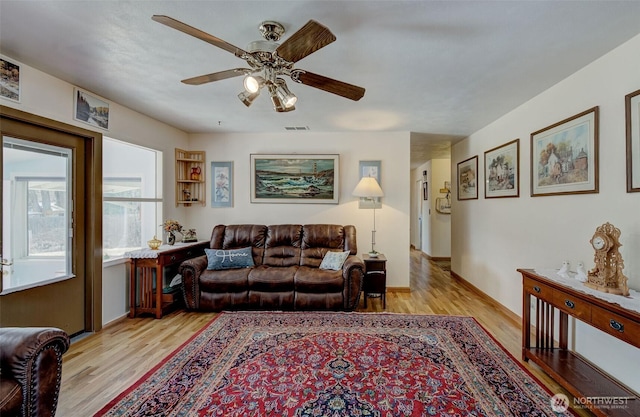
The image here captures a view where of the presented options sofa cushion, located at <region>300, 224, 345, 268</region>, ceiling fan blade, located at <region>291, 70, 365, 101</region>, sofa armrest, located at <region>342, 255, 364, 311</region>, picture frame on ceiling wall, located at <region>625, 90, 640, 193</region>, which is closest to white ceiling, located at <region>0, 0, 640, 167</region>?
ceiling fan blade, located at <region>291, 70, 365, 101</region>

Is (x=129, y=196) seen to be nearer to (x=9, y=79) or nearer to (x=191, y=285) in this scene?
(x=191, y=285)

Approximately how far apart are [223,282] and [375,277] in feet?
6.41

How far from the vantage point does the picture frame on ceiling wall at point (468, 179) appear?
4367mm

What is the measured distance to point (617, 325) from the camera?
62.4 inches

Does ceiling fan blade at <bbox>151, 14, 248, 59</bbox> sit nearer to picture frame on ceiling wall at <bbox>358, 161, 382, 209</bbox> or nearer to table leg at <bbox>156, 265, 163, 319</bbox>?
table leg at <bbox>156, 265, 163, 319</bbox>

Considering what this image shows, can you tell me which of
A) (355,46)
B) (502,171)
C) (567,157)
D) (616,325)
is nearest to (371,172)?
(502,171)

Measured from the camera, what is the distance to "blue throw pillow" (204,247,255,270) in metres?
3.73

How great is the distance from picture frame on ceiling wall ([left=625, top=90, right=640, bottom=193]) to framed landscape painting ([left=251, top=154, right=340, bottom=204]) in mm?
3136

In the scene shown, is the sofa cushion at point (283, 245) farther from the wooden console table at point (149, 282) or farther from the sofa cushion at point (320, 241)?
the wooden console table at point (149, 282)

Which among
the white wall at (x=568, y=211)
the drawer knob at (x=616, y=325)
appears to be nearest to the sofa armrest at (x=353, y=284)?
the white wall at (x=568, y=211)

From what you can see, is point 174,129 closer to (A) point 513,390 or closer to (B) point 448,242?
(A) point 513,390

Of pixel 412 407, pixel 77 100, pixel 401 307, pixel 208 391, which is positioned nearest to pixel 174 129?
pixel 77 100

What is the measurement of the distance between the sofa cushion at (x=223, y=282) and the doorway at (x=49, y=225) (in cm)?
106

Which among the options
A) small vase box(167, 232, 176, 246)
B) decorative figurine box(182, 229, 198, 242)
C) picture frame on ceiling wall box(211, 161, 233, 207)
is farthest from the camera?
picture frame on ceiling wall box(211, 161, 233, 207)
